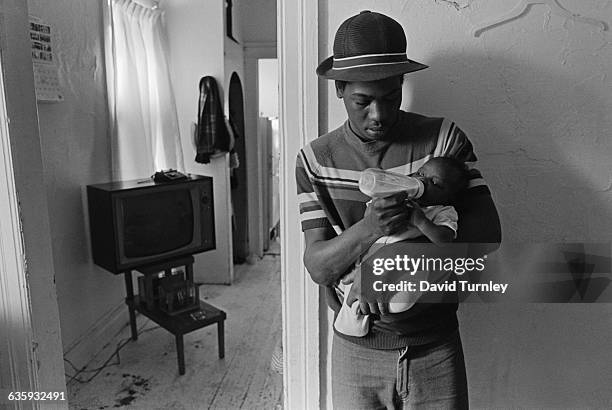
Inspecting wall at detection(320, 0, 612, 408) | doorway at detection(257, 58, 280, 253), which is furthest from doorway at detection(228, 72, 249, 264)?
wall at detection(320, 0, 612, 408)

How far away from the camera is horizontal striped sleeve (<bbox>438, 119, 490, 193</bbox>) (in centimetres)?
67

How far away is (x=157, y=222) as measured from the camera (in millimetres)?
1960

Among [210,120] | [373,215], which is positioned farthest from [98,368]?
[373,215]

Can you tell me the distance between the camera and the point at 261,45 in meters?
2.93

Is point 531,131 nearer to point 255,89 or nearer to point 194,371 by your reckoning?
point 194,371

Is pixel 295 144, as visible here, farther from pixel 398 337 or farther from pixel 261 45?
pixel 261 45

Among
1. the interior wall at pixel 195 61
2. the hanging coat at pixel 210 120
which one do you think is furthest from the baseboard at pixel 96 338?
the hanging coat at pixel 210 120

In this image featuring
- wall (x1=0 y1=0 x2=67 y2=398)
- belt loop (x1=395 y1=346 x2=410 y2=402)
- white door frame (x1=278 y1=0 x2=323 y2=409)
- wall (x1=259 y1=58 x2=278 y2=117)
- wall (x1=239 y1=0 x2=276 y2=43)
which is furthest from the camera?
wall (x1=259 y1=58 x2=278 y2=117)

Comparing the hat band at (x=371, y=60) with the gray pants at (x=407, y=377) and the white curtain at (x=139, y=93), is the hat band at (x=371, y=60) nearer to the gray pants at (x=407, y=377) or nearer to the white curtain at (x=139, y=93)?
the gray pants at (x=407, y=377)

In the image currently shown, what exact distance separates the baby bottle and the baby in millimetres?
12

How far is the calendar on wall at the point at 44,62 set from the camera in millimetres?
1524

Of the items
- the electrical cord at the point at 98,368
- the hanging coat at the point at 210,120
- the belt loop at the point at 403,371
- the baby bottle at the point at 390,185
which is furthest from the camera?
the hanging coat at the point at 210,120

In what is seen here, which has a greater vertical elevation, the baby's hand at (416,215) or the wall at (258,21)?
the wall at (258,21)

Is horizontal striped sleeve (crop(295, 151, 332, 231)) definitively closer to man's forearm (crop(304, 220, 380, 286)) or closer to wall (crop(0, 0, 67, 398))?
man's forearm (crop(304, 220, 380, 286))
